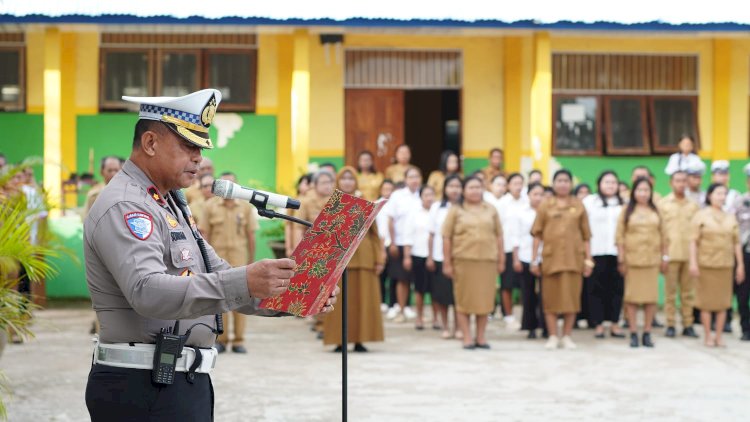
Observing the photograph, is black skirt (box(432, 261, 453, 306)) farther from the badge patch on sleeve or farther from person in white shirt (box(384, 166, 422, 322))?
the badge patch on sleeve

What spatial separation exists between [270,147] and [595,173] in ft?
15.8

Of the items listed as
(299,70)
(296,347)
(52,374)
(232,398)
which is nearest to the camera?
(232,398)

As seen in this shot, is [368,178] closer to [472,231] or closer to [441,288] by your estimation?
[441,288]

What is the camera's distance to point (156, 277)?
325 cm

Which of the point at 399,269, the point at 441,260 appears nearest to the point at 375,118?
the point at 399,269

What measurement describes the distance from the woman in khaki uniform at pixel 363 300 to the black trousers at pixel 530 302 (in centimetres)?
207

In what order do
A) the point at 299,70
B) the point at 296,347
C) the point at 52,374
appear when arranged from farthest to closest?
1. the point at 299,70
2. the point at 296,347
3. the point at 52,374

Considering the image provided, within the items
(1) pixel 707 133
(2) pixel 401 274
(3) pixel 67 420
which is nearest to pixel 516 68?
(1) pixel 707 133

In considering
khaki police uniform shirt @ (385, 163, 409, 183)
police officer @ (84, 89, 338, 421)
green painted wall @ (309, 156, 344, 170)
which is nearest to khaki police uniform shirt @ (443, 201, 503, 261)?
khaki police uniform shirt @ (385, 163, 409, 183)

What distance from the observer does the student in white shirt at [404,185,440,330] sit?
1347 centimetres

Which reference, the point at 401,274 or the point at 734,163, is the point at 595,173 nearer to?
the point at 734,163

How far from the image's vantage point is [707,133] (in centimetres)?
1722

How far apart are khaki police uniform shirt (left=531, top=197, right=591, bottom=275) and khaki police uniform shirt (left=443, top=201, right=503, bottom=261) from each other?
52 centimetres

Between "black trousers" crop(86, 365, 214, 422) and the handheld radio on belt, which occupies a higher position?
the handheld radio on belt
